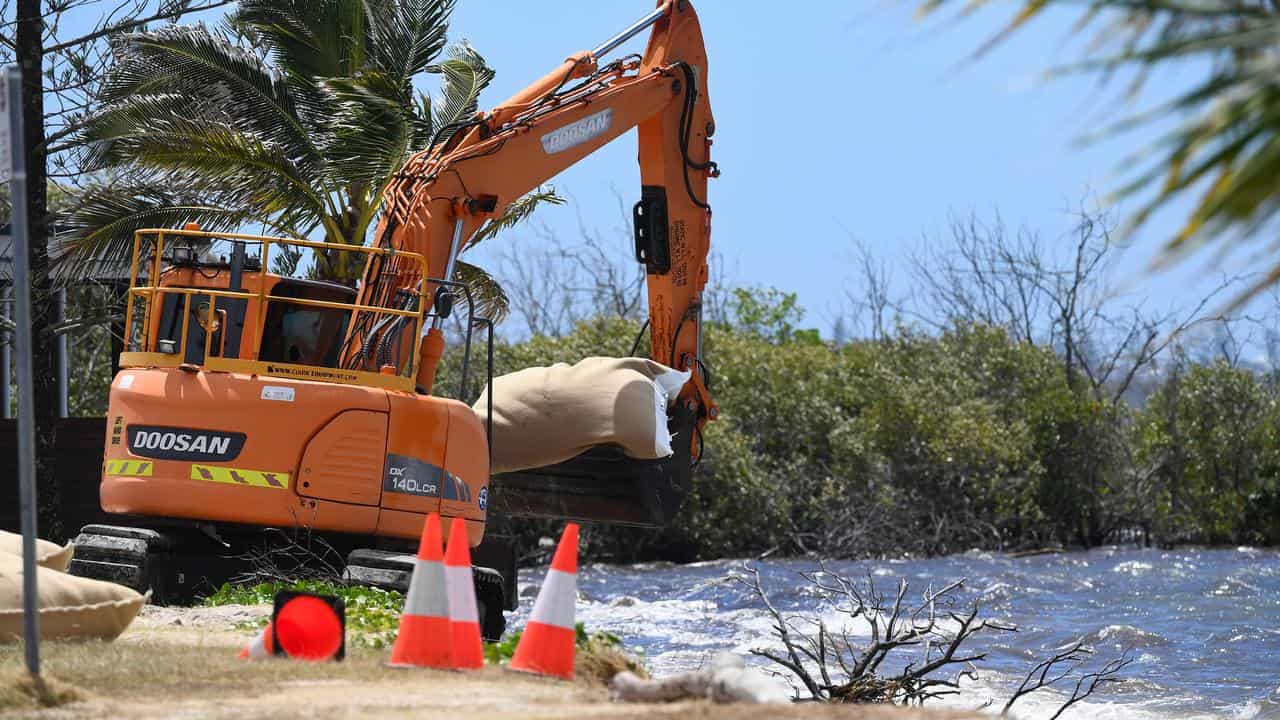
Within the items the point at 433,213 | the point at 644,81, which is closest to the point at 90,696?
the point at 433,213

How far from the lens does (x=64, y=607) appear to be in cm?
843

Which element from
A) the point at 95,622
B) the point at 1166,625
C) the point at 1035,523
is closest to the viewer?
the point at 95,622

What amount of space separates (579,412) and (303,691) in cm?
798

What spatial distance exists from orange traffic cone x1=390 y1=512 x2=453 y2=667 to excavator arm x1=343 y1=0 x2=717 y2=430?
16.1ft

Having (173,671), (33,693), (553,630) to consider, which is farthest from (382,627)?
(33,693)

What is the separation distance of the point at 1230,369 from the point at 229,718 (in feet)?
104

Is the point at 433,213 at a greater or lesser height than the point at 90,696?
greater

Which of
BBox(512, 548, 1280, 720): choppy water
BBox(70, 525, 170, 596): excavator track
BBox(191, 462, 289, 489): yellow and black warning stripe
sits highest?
BBox(191, 462, 289, 489): yellow and black warning stripe

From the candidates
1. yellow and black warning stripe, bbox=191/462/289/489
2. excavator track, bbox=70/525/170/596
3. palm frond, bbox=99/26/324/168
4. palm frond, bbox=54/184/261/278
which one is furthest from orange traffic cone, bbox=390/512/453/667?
palm frond, bbox=99/26/324/168

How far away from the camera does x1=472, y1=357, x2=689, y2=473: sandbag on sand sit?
559 inches

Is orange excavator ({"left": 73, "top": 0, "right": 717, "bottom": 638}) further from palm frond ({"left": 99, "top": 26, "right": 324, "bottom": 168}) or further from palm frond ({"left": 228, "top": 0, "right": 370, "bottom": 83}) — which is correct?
palm frond ({"left": 228, "top": 0, "right": 370, "bottom": 83})

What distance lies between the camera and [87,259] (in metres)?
18.9

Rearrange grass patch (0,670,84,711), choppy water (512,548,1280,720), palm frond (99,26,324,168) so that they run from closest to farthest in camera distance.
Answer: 1. grass patch (0,670,84,711)
2. choppy water (512,548,1280,720)
3. palm frond (99,26,324,168)

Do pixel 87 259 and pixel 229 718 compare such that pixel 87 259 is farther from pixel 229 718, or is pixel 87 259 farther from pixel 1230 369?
pixel 1230 369
